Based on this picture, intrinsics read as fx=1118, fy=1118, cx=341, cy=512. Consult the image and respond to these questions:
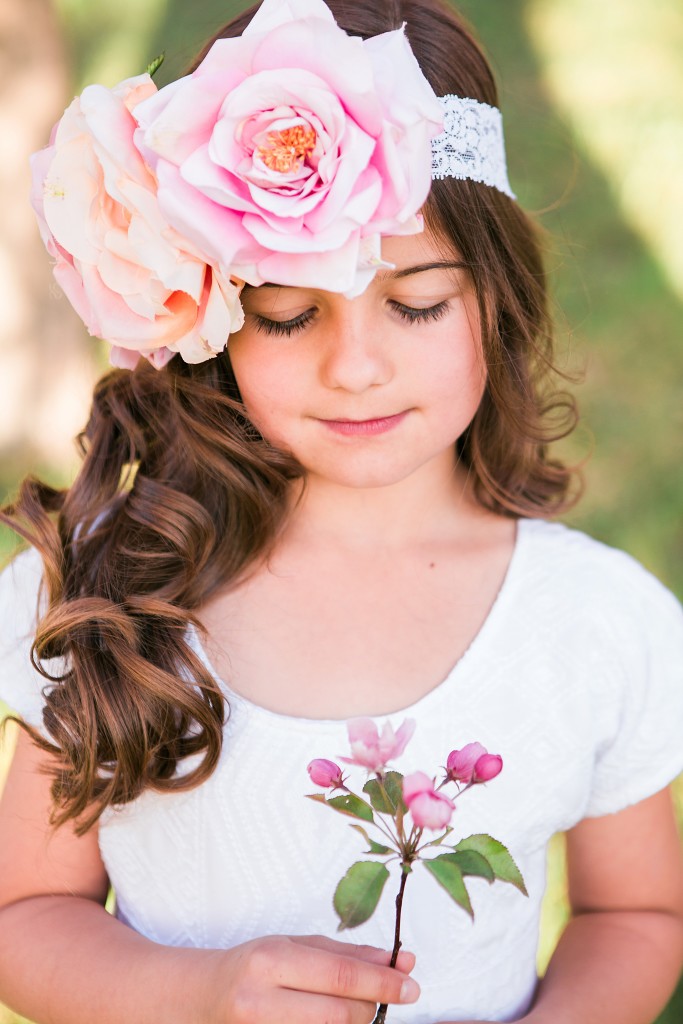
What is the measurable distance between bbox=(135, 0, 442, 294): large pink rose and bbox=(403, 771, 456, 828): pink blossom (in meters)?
0.56

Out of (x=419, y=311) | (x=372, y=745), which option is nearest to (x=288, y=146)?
(x=419, y=311)

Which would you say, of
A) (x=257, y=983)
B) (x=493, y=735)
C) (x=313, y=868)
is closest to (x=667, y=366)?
(x=493, y=735)

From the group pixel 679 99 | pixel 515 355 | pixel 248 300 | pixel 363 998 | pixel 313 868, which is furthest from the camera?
pixel 679 99

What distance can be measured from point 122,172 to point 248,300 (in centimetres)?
28

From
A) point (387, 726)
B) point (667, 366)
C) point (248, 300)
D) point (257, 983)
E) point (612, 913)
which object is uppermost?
point (248, 300)

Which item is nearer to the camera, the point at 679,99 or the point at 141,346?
the point at 141,346

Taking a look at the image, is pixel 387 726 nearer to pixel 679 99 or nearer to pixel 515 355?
pixel 515 355

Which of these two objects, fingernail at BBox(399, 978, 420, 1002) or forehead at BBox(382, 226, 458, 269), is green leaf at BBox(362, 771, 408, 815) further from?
forehead at BBox(382, 226, 458, 269)

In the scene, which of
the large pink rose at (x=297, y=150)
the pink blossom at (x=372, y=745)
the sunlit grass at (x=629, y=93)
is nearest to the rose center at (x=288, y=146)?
the large pink rose at (x=297, y=150)

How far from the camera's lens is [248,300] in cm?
160

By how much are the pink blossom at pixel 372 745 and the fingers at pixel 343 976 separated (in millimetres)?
358

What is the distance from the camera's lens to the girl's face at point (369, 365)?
61.0 inches

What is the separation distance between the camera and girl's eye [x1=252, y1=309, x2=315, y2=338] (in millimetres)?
1574

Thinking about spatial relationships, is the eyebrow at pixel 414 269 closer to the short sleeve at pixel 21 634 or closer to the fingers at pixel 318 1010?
the short sleeve at pixel 21 634
